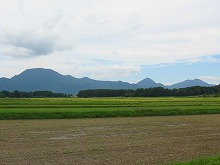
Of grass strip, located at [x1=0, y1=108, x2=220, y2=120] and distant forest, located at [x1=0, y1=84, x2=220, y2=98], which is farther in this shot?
distant forest, located at [x1=0, y1=84, x2=220, y2=98]

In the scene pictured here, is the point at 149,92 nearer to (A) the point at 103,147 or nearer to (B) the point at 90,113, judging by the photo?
(B) the point at 90,113

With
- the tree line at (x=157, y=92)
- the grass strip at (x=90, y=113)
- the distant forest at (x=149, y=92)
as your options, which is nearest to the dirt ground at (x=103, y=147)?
the grass strip at (x=90, y=113)

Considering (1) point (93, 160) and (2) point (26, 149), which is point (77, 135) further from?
(1) point (93, 160)

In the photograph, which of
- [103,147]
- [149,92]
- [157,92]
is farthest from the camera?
[157,92]

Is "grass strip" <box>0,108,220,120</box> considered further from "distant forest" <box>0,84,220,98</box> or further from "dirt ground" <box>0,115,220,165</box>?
"distant forest" <box>0,84,220,98</box>

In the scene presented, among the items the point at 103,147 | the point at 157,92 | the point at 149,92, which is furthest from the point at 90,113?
the point at 157,92

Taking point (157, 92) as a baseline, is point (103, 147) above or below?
below

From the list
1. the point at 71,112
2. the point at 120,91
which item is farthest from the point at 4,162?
the point at 120,91

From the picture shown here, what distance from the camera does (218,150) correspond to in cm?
1755

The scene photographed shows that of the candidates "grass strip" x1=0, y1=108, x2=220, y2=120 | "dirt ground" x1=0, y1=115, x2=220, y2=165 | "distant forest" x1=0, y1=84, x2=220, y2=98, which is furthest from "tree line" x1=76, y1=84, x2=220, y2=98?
"dirt ground" x1=0, y1=115, x2=220, y2=165

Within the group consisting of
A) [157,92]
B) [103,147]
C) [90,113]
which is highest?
[157,92]

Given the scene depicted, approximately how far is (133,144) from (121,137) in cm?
293

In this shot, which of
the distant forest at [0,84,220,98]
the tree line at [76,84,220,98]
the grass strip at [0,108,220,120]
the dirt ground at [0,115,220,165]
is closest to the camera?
the dirt ground at [0,115,220,165]

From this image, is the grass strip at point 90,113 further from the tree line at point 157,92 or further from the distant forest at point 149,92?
the distant forest at point 149,92
